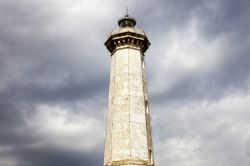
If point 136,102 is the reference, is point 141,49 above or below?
above

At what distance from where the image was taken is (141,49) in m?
32.7

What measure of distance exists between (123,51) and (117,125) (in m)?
7.86

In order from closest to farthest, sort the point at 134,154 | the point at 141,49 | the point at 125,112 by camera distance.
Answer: the point at 134,154, the point at 125,112, the point at 141,49

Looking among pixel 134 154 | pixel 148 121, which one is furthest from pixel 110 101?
pixel 134 154

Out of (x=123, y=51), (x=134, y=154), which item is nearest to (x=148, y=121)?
(x=134, y=154)

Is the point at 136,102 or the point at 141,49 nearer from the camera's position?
the point at 136,102

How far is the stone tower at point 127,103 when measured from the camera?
26956 millimetres

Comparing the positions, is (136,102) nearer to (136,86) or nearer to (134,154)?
(136,86)

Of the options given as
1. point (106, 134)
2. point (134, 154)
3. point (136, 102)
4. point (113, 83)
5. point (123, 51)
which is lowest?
point (134, 154)

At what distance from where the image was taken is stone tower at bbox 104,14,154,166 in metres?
27.0

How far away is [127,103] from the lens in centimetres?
2884

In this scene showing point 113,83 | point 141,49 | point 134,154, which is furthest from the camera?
point 141,49

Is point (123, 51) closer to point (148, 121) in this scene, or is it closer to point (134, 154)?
point (148, 121)

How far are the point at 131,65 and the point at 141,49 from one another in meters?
2.72
